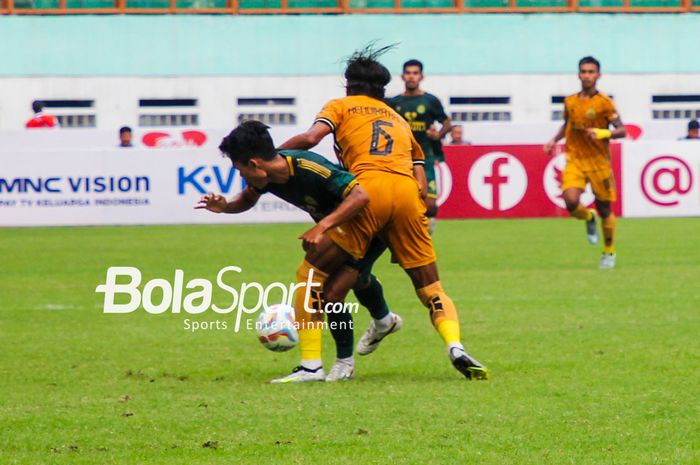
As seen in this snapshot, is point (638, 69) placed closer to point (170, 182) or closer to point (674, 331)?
point (170, 182)

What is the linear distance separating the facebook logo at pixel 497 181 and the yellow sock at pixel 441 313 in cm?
1567

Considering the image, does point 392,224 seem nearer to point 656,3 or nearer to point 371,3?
point 371,3

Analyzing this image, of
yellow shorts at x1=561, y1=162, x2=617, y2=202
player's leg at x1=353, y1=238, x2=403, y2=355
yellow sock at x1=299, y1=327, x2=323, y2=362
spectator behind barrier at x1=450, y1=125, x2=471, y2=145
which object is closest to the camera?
yellow sock at x1=299, y1=327, x2=323, y2=362

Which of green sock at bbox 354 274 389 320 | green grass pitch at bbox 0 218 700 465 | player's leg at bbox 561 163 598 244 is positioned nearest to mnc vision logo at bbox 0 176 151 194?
green grass pitch at bbox 0 218 700 465

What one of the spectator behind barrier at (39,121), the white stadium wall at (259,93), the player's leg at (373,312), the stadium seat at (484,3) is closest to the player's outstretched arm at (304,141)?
the player's leg at (373,312)

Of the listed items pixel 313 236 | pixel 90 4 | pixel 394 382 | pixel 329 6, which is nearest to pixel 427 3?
pixel 329 6

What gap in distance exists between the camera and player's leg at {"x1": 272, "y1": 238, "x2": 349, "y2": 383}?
28.1 ft

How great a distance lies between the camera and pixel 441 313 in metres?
8.74

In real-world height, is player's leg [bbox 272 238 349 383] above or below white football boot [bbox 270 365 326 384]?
above

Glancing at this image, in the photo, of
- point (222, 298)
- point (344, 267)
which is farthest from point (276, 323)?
point (222, 298)

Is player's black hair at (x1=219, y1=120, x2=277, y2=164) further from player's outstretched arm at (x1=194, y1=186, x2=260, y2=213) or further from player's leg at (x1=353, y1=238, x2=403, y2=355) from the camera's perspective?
player's leg at (x1=353, y1=238, x2=403, y2=355)

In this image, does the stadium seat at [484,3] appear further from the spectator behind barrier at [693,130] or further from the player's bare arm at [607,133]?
the player's bare arm at [607,133]

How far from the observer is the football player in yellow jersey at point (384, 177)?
28.1 ft

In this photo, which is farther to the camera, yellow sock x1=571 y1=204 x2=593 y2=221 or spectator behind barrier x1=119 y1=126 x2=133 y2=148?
spectator behind barrier x1=119 y1=126 x2=133 y2=148
